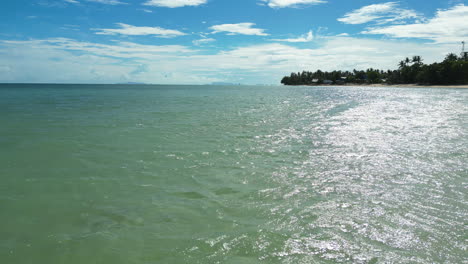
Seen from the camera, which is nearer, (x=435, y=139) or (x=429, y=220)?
(x=429, y=220)

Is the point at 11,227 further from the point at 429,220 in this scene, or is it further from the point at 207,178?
the point at 429,220

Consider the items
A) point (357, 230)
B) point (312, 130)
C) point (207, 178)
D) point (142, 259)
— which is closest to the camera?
point (142, 259)

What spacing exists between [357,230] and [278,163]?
5349mm

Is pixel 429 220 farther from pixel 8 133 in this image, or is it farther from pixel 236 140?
pixel 8 133

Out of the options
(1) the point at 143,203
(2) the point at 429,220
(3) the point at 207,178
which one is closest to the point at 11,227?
(1) the point at 143,203

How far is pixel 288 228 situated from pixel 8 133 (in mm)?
19186

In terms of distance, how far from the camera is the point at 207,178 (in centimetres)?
968

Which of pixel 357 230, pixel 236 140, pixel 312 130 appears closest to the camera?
pixel 357 230

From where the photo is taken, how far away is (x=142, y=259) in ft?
17.5

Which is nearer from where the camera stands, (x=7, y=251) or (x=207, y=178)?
(x=7, y=251)

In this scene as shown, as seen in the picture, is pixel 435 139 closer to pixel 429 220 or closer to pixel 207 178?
pixel 429 220

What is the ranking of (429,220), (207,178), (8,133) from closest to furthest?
1. (429,220)
2. (207,178)
3. (8,133)

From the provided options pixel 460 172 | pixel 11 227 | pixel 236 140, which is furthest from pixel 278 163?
pixel 11 227

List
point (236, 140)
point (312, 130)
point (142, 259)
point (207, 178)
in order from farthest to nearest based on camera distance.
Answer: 1. point (312, 130)
2. point (236, 140)
3. point (207, 178)
4. point (142, 259)
